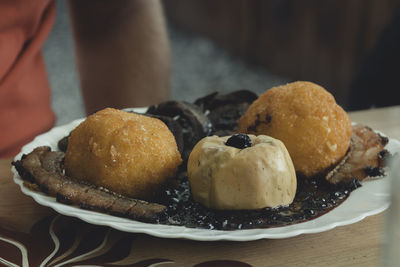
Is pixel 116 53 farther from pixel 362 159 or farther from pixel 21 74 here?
pixel 362 159

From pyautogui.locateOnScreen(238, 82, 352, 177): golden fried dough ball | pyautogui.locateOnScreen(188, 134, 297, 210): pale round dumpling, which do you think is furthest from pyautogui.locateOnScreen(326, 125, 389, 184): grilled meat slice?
pyautogui.locateOnScreen(188, 134, 297, 210): pale round dumpling

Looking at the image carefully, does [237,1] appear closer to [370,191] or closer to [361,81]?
[361,81]

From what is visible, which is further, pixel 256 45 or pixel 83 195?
pixel 256 45

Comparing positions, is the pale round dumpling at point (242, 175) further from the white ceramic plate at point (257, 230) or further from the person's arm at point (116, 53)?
the person's arm at point (116, 53)

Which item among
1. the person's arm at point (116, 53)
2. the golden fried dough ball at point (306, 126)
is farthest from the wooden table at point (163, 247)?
the person's arm at point (116, 53)

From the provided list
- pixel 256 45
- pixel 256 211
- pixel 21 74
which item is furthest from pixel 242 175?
pixel 256 45

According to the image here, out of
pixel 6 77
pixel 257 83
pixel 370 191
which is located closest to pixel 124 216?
pixel 370 191
